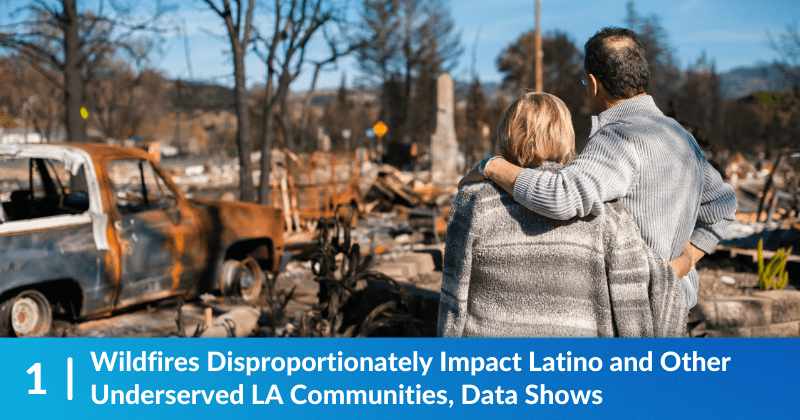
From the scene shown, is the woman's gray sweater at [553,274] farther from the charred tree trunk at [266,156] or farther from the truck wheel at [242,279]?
the charred tree trunk at [266,156]

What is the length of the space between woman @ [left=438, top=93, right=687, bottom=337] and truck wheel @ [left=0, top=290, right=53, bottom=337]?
4.54 metres

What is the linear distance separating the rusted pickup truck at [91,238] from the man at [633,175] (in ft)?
14.5

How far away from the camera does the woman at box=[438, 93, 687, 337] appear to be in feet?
6.20

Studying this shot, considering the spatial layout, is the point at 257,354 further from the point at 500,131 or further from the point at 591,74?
the point at 591,74

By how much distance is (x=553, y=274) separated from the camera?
1.90 metres

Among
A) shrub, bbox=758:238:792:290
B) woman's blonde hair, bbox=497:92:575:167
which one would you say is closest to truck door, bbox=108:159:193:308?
woman's blonde hair, bbox=497:92:575:167

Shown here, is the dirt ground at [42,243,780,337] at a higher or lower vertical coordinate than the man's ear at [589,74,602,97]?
lower

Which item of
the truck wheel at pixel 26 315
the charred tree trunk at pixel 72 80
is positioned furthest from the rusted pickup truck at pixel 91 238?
the charred tree trunk at pixel 72 80

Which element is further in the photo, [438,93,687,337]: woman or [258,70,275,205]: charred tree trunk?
[258,70,275,205]: charred tree trunk

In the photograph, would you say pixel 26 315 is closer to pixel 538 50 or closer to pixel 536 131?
pixel 536 131

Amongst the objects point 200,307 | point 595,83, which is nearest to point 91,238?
point 200,307

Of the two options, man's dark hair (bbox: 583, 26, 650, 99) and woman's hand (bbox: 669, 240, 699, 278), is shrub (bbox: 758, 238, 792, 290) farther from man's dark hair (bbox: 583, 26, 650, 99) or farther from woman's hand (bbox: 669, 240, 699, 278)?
man's dark hair (bbox: 583, 26, 650, 99)

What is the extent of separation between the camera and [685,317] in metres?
2.03

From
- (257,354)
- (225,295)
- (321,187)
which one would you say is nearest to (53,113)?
(321,187)
